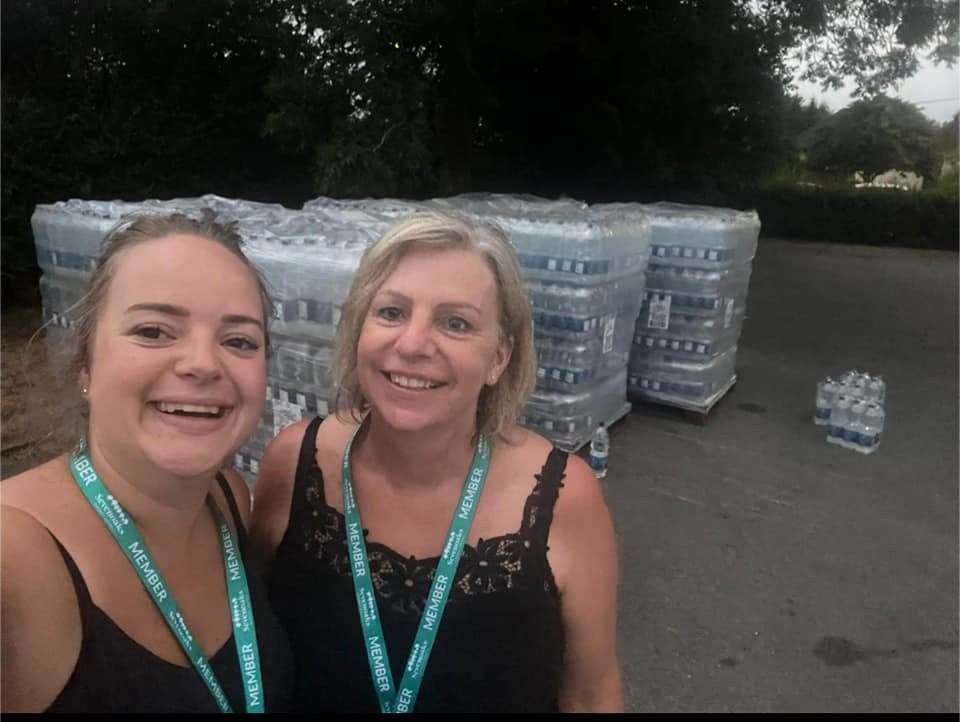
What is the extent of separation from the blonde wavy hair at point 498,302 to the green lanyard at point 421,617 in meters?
0.28

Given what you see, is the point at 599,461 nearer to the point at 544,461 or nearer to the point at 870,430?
the point at 870,430

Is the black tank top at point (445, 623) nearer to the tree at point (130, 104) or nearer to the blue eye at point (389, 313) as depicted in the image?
the blue eye at point (389, 313)

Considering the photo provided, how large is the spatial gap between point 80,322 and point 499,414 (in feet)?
2.95

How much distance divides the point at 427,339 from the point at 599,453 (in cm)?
367

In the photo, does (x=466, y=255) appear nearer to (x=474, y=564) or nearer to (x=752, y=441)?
(x=474, y=564)

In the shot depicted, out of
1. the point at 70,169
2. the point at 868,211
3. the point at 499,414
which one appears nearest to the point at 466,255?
the point at 499,414

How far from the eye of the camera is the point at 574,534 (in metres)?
1.57

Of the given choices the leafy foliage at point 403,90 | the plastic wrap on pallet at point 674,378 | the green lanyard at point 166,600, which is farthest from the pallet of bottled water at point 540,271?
the leafy foliage at point 403,90

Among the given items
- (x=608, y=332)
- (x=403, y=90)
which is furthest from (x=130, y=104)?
(x=608, y=332)

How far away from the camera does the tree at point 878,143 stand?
30172mm

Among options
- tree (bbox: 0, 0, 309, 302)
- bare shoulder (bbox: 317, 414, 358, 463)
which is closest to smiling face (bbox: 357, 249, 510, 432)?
bare shoulder (bbox: 317, 414, 358, 463)

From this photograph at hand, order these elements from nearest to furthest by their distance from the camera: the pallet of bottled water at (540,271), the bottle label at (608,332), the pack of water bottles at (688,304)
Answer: the pallet of bottled water at (540,271) → the bottle label at (608,332) → the pack of water bottles at (688,304)

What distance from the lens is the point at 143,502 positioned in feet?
3.99

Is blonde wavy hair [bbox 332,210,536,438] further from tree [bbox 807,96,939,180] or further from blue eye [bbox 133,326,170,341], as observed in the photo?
tree [bbox 807,96,939,180]
